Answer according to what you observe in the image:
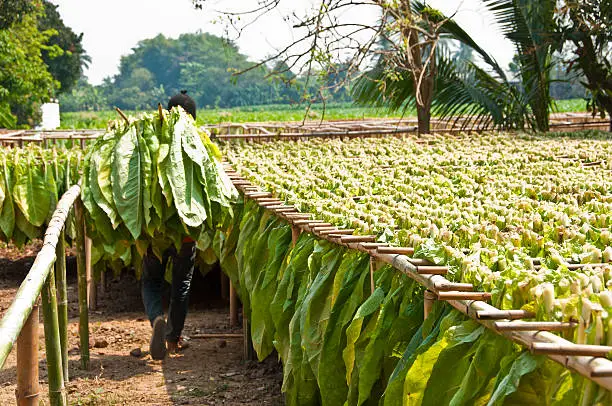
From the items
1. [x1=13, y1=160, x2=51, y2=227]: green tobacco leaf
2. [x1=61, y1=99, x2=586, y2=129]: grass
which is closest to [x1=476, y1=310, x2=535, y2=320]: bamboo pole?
[x1=13, y1=160, x2=51, y2=227]: green tobacco leaf

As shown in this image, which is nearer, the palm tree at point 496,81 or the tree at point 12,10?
the palm tree at point 496,81

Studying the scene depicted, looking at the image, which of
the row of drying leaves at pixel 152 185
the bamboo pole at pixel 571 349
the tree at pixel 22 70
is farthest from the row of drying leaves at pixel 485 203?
the tree at pixel 22 70

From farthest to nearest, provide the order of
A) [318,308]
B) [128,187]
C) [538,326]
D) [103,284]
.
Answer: [103,284]
[128,187]
[318,308]
[538,326]

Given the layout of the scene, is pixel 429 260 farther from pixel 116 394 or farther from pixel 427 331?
pixel 116 394

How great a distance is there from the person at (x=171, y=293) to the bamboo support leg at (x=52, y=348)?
1.73 meters

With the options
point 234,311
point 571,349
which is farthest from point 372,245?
point 234,311

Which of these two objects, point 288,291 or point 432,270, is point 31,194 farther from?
point 432,270

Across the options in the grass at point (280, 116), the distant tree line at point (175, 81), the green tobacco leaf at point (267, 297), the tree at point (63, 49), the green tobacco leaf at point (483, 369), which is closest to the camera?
the green tobacco leaf at point (483, 369)

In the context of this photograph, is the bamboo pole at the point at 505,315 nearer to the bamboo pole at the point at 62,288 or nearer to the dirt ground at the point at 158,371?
the dirt ground at the point at 158,371

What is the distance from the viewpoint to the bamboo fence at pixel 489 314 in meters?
2.14

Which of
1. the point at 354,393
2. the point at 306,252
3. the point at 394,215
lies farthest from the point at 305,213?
the point at 354,393

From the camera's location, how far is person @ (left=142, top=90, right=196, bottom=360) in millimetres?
6410

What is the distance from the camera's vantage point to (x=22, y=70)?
111ft

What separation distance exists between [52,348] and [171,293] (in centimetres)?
202
